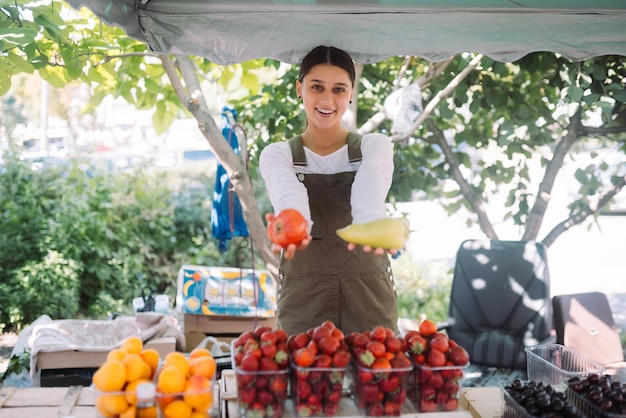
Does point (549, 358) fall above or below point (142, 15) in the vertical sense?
below

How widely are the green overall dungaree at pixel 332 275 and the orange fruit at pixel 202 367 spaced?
0.64m

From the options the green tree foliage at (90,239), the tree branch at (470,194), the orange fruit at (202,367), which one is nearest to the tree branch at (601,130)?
the tree branch at (470,194)

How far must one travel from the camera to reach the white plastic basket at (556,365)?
2179mm

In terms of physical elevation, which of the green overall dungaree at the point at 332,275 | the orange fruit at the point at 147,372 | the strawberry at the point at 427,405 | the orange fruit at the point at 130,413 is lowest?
the strawberry at the point at 427,405

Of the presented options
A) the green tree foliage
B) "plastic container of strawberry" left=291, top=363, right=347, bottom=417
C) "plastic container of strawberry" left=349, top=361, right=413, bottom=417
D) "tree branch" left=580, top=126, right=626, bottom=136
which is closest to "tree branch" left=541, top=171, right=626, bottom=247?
"tree branch" left=580, top=126, right=626, bottom=136

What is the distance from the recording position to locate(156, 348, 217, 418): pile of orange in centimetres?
172

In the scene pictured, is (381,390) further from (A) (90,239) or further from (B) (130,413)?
(A) (90,239)

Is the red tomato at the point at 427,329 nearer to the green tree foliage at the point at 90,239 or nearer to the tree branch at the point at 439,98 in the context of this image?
the tree branch at the point at 439,98

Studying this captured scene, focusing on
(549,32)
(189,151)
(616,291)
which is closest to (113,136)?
(189,151)

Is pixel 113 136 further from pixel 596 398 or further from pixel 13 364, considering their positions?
pixel 596 398

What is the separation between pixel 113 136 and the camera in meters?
17.9

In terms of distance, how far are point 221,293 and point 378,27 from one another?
268 centimetres

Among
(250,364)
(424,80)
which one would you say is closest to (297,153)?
(250,364)

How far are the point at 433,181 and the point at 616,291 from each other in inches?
166
